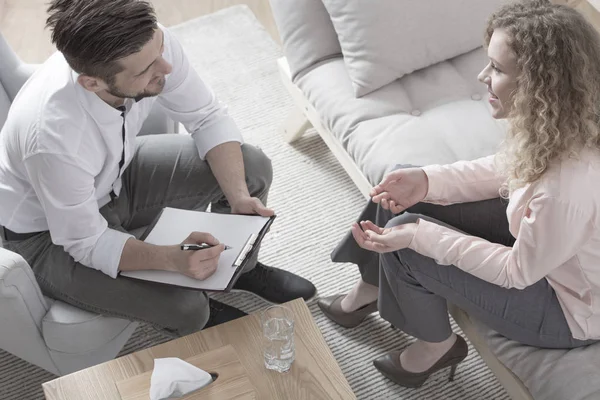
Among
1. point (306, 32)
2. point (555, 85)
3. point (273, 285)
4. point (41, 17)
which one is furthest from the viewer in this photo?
point (41, 17)

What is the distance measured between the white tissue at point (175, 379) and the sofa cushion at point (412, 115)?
75 cm

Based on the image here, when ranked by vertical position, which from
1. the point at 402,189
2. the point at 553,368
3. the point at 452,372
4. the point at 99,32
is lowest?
the point at 452,372

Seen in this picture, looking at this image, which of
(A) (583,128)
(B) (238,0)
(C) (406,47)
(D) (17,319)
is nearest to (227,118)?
(C) (406,47)

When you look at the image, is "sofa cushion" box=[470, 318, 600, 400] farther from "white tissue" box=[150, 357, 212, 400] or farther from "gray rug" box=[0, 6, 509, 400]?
"white tissue" box=[150, 357, 212, 400]

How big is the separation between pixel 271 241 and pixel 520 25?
1.10 metres

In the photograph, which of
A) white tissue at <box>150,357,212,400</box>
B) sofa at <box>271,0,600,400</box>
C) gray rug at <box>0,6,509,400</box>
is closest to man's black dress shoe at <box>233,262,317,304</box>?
gray rug at <box>0,6,509,400</box>

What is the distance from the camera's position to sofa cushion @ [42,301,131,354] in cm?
171

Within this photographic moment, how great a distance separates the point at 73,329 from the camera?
1.71 meters

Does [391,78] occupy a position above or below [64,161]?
below

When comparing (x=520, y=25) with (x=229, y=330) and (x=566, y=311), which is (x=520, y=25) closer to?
(x=566, y=311)

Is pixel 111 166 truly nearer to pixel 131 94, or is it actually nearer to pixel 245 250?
pixel 131 94

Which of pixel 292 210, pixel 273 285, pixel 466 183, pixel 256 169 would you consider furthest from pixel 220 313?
pixel 466 183

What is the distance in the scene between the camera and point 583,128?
144 cm

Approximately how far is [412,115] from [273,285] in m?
0.61
